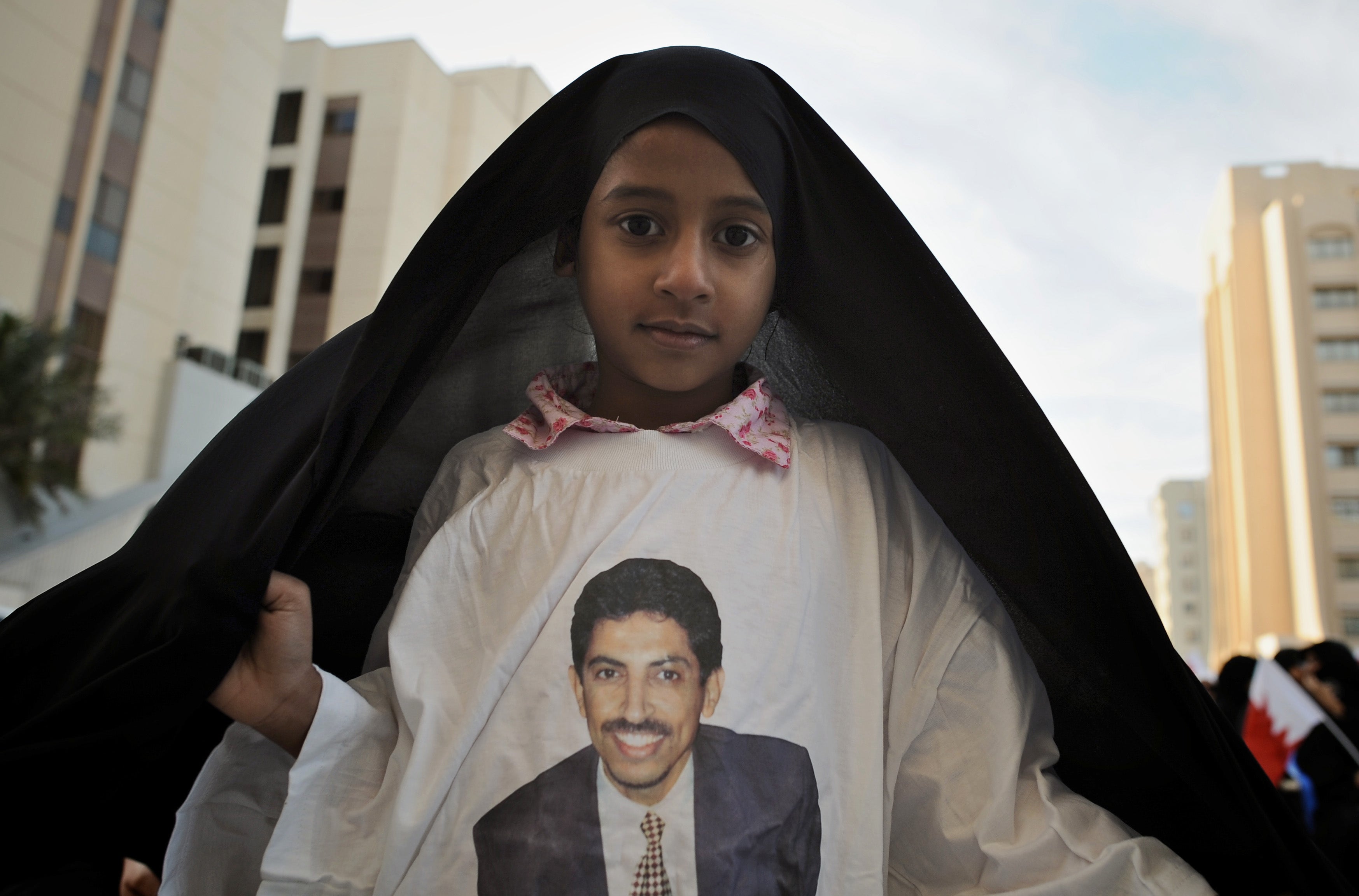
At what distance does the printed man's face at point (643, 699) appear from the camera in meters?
1.15

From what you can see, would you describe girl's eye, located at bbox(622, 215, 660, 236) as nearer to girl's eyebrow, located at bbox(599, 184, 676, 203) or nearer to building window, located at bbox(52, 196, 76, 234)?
girl's eyebrow, located at bbox(599, 184, 676, 203)

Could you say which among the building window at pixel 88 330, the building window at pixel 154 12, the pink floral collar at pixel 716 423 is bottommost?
the pink floral collar at pixel 716 423

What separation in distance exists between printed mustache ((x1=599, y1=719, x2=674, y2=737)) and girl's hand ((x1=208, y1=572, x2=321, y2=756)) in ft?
1.11

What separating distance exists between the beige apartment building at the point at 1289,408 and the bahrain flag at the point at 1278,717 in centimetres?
2283

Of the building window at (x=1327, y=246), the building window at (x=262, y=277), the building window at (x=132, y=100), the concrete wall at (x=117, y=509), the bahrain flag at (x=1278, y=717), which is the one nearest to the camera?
the bahrain flag at (x=1278, y=717)

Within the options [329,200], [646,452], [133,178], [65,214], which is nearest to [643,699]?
[646,452]

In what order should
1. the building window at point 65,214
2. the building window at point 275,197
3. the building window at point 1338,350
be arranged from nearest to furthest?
the building window at point 65,214, the building window at point 275,197, the building window at point 1338,350

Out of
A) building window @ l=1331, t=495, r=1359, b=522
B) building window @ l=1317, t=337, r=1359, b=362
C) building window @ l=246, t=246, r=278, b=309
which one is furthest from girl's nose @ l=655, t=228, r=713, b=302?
building window @ l=1317, t=337, r=1359, b=362

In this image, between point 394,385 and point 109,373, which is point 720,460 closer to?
point 394,385

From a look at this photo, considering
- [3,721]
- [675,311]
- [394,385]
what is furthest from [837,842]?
[3,721]

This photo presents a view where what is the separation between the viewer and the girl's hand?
3.98ft

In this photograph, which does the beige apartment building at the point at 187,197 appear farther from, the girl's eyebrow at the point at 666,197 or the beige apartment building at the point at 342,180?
the girl's eyebrow at the point at 666,197

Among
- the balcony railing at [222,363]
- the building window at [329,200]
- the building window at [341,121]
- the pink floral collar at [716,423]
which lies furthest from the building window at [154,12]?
the pink floral collar at [716,423]

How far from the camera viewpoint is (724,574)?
1.26 m
